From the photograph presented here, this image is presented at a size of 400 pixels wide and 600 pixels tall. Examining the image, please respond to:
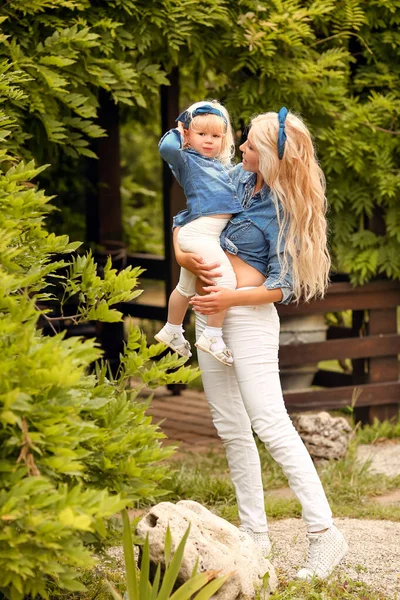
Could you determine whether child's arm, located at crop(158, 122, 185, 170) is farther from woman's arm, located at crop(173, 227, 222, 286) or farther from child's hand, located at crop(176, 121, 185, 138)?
woman's arm, located at crop(173, 227, 222, 286)

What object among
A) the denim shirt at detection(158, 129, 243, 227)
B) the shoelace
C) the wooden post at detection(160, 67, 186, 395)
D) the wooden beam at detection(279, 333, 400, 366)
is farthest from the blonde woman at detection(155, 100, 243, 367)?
the wooden post at detection(160, 67, 186, 395)

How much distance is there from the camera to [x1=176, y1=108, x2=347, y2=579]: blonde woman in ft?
11.6

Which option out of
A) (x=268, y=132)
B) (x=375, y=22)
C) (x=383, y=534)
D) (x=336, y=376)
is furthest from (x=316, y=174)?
(x=336, y=376)

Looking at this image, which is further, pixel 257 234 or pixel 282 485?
pixel 282 485

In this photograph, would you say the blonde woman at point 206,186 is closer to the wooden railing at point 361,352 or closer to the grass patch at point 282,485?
the grass patch at point 282,485

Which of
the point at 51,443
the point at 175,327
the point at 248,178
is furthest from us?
the point at 175,327

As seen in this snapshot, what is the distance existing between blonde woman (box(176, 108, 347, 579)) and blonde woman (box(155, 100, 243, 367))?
48 millimetres

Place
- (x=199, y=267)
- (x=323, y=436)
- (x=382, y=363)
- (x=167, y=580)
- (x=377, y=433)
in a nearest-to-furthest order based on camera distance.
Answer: (x=167, y=580)
(x=199, y=267)
(x=323, y=436)
(x=377, y=433)
(x=382, y=363)

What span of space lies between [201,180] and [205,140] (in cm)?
16

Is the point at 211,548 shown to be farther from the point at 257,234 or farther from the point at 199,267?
the point at 257,234

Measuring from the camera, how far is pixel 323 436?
545cm

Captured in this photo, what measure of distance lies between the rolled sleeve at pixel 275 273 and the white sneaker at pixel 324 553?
0.92 metres

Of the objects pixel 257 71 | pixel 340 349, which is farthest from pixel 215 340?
pixel 340 349

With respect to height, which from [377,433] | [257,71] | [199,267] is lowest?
[377,433]
